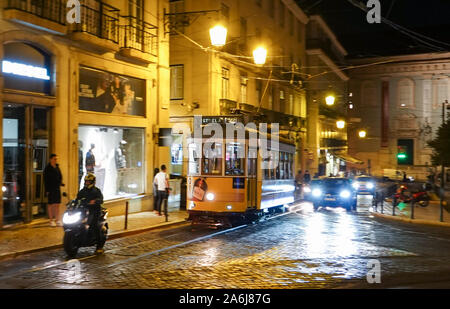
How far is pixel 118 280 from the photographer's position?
8.47m

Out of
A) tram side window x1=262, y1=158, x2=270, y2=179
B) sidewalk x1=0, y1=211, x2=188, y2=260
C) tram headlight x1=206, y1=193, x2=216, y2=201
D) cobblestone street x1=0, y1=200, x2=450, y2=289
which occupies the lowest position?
cobblestone street x1=0, y1=200, x2=450, y2=289

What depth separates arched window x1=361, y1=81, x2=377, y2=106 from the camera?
61844mm

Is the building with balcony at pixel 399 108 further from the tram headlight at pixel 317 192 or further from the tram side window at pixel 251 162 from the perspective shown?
the tram side window at pixel 251 162

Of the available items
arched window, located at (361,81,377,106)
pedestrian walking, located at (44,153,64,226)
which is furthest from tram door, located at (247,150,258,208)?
arched window, located at (361,81,377,106)

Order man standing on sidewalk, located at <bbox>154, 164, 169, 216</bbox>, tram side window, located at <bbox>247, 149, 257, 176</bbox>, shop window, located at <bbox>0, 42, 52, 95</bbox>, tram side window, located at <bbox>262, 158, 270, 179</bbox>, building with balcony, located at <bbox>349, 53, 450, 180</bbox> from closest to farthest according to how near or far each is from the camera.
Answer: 1. shop window, located at <bbox>0, 42, 52, 95</bbox>
2. tram side window, located at <bbox>247, 149, 257, 176</bbox>
3. tram side window, located at <bbox>262, 158, 270, 179</bbox>
4. man standing on sidewalk, located at <bbox>154, 164, 169, 216</bbox>
5. building with balcony, located at <bbox>349, 53, 450, 180</bbox>

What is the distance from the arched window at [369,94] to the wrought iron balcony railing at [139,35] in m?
46.7

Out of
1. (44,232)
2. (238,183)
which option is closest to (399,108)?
(238,183)

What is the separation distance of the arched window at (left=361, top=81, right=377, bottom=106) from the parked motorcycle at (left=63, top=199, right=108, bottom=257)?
5598cm

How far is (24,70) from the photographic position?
14508mm

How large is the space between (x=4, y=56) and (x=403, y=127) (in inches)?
2149

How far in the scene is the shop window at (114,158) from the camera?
56.9 ft

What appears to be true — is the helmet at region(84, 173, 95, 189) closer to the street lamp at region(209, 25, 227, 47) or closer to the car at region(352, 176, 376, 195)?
the street lamp at region(209, 25, 227, 47)

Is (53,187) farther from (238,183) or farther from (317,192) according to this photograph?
(317,192)

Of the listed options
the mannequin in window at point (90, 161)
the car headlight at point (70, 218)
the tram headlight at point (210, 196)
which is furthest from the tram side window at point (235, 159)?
the car headlight at point (70, 218)
